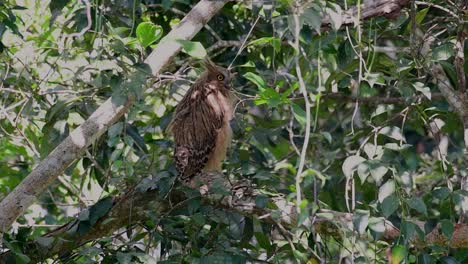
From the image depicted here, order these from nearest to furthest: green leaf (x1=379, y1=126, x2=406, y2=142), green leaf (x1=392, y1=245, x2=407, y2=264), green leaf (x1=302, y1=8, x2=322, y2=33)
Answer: green leaf (x1=302, y1=8, x2=322, y2=33) < green leaf (x1=392, y1=245, x2=407, y2=264) < green leaf (x1=379, y1=126, x2=406, y2=142)

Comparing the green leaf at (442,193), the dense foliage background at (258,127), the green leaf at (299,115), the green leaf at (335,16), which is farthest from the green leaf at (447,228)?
the green leaf at (335,16)

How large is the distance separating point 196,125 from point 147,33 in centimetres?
176

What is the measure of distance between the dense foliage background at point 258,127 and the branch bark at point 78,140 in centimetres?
9

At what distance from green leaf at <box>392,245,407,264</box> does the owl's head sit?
221cm

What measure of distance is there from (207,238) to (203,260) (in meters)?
0.45

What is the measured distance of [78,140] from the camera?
4.47m

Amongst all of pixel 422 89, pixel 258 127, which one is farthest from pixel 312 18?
pixel 258 127

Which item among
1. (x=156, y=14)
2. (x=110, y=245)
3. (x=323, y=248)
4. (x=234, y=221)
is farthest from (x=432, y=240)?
(x=156, y=14)

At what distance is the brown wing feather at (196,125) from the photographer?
588cm

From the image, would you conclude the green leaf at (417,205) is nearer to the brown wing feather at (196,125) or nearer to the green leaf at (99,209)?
the green leaf at (99,209)

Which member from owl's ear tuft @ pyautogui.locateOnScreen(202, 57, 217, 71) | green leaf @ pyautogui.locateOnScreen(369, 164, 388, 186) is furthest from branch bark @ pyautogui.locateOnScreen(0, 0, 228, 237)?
owl's ear tuft @ pyautogui.locateOnScreen(202, 57, 217, 71)

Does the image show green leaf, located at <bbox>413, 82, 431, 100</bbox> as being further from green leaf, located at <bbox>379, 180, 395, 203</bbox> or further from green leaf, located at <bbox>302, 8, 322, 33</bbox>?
green leaf, located at <bbox>302, 8, 322, 33</bbox>

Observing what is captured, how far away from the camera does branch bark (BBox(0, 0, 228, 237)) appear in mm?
4453

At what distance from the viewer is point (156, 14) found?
20.7 feet
